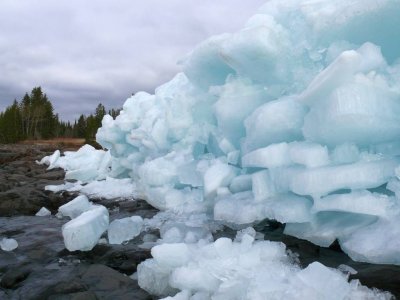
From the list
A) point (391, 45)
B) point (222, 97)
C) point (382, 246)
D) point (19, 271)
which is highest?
point (391, 45)

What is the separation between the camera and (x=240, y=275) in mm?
3211

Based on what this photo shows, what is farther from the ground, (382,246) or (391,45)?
(391,45)

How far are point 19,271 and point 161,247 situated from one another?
155 centimetres

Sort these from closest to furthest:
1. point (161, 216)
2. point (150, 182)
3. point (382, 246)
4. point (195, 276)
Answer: point (195, 276), point (382, 246), point (161, 216), point (150, 182)

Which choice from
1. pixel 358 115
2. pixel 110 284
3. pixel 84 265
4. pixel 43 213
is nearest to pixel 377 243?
pixel 358 115

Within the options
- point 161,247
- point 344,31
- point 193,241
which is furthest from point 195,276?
point 344,31

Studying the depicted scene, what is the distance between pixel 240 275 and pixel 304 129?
184 centimetres

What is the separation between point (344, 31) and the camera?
14.8 feet

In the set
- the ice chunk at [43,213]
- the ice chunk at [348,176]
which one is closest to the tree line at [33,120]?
the ice chunk at [43,213]

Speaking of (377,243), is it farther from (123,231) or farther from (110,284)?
(123,231)

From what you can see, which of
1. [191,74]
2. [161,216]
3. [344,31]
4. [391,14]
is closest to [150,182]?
[161,216]

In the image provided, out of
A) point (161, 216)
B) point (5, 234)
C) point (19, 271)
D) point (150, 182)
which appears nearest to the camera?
point (19, 271)

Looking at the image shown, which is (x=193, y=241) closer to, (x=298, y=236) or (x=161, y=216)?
(x=298, y=236)

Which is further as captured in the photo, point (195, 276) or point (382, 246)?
point (382, 246)
